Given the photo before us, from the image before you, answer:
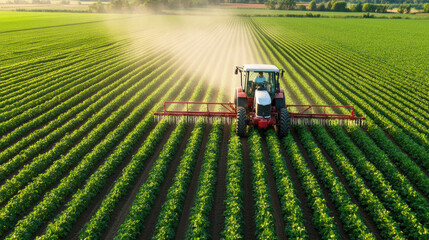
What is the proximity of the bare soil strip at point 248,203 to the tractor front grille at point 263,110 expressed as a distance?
72.5 inches

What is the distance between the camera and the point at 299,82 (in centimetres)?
2298

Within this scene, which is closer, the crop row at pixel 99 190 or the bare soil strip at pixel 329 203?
the crop row at pixel 99 190

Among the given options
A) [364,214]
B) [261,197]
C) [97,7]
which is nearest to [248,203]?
[261,197]

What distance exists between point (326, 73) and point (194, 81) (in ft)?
40.9

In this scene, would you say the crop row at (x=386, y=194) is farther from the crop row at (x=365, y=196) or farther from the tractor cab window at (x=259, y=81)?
the tractor cab window at (x=259, y=81)

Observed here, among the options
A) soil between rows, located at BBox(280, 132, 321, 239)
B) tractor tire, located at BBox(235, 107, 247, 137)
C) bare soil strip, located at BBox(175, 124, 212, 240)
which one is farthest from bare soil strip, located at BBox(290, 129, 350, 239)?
bare soil strip, located at BBox(175, 124, 212, 240)

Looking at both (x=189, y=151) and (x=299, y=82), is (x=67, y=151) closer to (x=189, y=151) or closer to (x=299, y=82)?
(x=189, y=151)

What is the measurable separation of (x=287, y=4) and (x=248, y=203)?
149 metres

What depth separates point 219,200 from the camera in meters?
8.74

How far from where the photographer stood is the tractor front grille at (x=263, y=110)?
1168cm

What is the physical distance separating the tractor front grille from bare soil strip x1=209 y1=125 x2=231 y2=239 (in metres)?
2.02

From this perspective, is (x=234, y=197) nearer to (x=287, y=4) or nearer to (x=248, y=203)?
(x=248, y=203)

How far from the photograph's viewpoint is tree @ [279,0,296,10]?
138625 millimetres

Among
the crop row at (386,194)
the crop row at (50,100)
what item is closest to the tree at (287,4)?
the crop row at (50,100)
